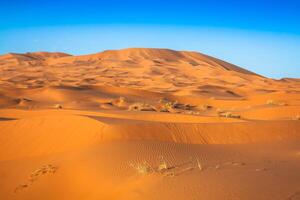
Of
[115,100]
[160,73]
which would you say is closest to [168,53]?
[160,73]

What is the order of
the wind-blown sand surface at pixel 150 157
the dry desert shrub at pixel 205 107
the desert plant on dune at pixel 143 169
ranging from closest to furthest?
the wind-blown sand surface at pixel 150 157, the desert plant on dune at pixel 143 169, the dry desert shrub at pixel 205 107

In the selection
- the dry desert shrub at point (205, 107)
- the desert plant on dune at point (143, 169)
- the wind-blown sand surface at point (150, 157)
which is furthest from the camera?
the dry desert shrub at point (205, 107)

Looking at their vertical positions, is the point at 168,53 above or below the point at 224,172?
above

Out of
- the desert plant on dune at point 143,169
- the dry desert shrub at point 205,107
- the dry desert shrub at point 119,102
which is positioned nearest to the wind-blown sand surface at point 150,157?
the desert plant on dune at point 143,169

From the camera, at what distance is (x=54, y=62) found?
7344 centimetres

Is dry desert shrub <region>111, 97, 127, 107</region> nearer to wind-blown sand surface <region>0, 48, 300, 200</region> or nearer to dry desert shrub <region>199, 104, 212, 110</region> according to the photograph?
dry desert shrub <region>199, 104, 212, 110</region>

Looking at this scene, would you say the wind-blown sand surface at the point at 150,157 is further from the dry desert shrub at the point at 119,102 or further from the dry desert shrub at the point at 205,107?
the dry desert shrub at the point at 119,102

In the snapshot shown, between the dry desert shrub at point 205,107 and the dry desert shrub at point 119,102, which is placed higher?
the dry desert shrub at point 119,102

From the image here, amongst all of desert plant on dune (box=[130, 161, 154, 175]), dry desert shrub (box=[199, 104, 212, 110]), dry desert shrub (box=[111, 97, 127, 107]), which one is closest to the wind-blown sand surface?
desert plant on dune (box=[130, 161, 154, 175])

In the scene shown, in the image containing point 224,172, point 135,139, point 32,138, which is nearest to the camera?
point 224,172

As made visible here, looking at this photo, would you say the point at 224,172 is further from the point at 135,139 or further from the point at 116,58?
the point at 116,58

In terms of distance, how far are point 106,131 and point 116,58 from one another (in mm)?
63192

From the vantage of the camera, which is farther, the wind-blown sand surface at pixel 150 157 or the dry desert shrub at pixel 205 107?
the dry desert shrub at pixel 205 107

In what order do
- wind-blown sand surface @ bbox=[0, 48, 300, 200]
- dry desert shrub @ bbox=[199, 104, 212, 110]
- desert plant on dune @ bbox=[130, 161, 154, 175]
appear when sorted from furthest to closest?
dry desert shrub @ bbox=[199, 104, 212, 110] → desert plant on dune @ bbox=[130, 161, 154, 175] → wind-blown sand surface @ bbox=[0, 48, 300, 200]
